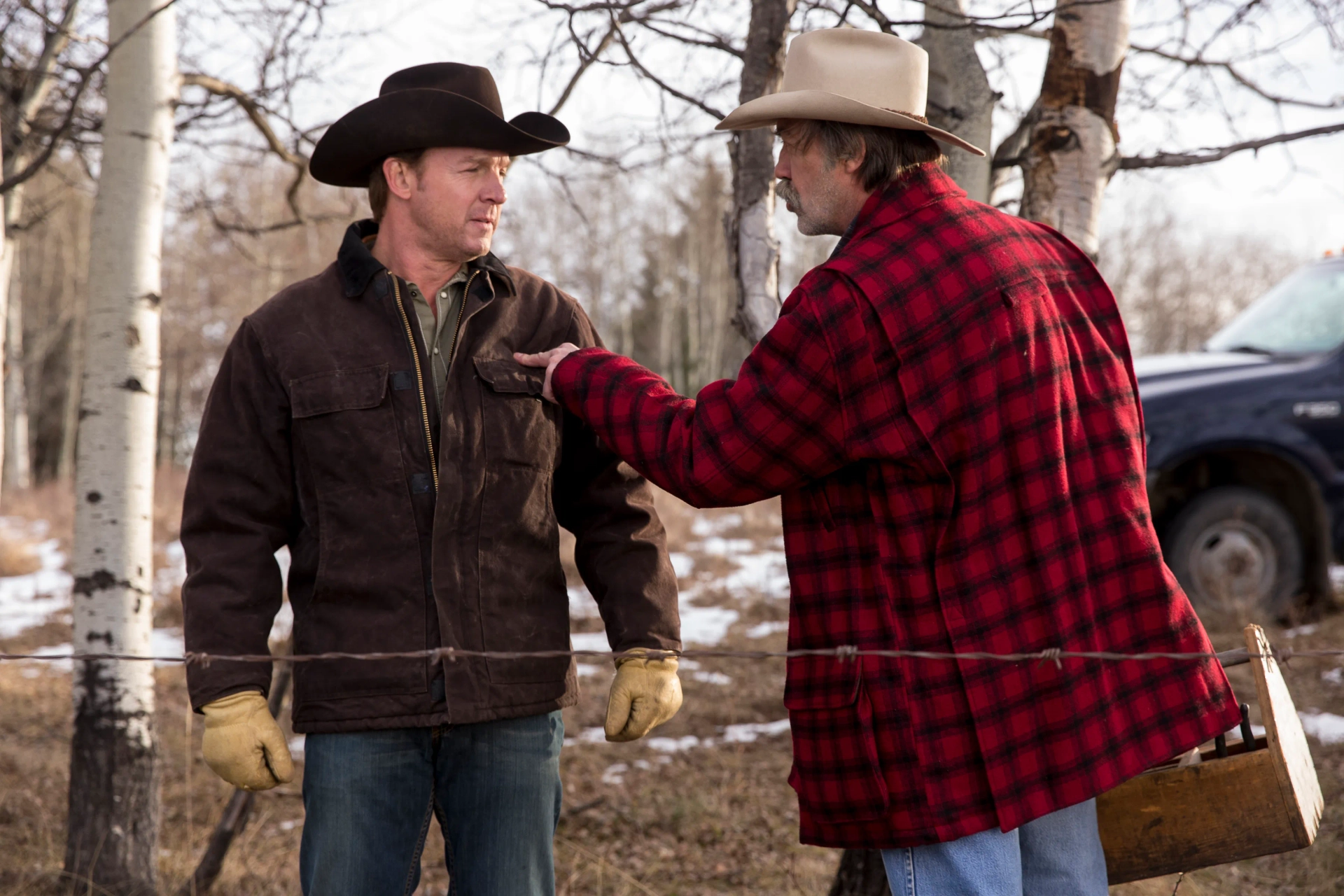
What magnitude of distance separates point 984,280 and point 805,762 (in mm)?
922

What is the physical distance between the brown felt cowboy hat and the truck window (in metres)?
5.95

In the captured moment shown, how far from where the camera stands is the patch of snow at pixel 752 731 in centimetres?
568

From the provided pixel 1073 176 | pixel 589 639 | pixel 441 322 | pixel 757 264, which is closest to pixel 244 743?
pixel 441 322

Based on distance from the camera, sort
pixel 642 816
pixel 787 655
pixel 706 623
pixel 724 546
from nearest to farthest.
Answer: pixel 787 655
pixel 642 816
pixel 706 623
pixel 724 546

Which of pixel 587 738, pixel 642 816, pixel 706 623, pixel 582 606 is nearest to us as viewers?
pixel 642 816

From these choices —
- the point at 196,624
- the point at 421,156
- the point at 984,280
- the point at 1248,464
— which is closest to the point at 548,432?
the point at 421,156

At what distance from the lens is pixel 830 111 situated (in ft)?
6.78

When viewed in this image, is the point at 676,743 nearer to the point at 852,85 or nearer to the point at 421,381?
the point at 421,381

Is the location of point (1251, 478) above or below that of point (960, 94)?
below

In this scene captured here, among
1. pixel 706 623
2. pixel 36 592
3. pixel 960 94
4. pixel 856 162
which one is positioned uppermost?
pixel 960 94

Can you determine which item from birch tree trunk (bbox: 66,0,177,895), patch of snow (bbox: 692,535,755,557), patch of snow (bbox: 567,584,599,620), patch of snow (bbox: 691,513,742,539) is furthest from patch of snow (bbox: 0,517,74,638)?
patch of snow (bbox: 691,513,742,539)

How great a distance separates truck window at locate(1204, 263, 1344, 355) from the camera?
678 cm

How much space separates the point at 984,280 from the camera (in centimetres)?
191

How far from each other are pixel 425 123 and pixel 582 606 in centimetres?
714
